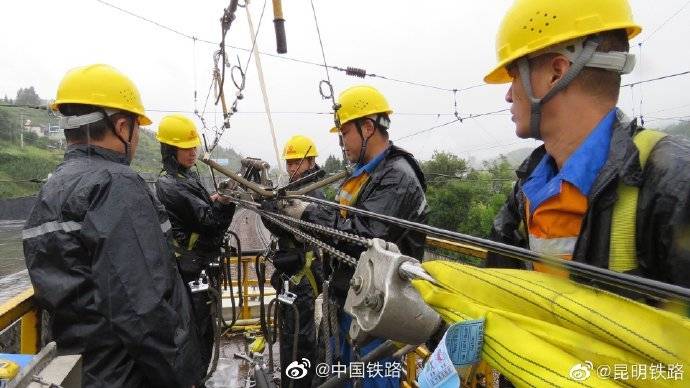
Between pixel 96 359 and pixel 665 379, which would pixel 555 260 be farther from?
pixel 96 359

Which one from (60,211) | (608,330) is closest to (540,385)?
(608,330)

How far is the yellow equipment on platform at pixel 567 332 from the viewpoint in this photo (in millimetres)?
752

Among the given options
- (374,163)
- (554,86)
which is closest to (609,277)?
(554,86)

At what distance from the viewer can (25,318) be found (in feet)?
6.97

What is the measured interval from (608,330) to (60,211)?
2.02 meters

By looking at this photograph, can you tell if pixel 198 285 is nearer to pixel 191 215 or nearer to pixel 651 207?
pixel 191 215

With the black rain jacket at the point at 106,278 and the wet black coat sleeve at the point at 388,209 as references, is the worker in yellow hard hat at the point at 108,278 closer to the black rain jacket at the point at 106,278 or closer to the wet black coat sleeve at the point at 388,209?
the black rain jacket at the point at 106,278

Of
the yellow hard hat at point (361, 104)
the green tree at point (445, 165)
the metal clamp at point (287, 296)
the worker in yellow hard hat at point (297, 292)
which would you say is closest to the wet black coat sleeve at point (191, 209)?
the worker in yellow hard hat at point (297, 292)

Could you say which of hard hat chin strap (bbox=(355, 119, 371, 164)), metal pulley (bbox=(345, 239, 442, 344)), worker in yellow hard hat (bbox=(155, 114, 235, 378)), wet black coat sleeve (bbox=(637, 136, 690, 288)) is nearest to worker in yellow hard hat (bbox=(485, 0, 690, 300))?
wet black coat sleeve (bbox=(637, 136, 690, 288))

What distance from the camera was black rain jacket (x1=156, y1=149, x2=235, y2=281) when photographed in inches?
157

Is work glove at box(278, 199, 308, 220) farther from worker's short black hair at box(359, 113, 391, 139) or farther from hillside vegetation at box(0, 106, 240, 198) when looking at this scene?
hillside vegetation at box(0, 106, 240, 198)

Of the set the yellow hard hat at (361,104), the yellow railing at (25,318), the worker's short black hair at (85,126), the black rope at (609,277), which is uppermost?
the yellow hard hat at (361,104)

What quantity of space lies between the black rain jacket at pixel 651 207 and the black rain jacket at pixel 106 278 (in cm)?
163

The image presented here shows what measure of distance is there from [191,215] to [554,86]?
11.3 feet
